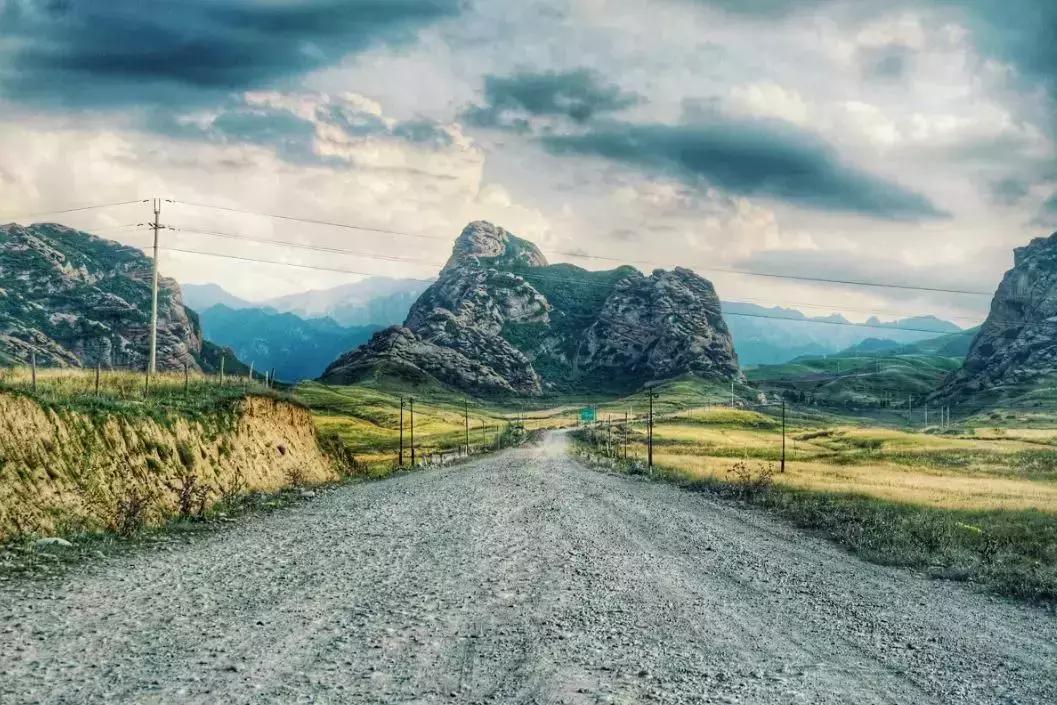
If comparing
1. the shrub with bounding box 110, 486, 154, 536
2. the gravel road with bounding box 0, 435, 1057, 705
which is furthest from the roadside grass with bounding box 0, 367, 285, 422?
the gravel road with bounding box 0, 435, 1057, 705

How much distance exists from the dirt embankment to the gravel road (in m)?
3.80

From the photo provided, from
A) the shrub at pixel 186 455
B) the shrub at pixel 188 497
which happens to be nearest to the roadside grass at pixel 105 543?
the shrub at pixel 188 497

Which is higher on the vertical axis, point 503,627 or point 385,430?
point 503,627

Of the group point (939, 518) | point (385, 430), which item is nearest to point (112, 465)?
point (939, 518)

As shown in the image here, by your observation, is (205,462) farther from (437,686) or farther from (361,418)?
(361,418)

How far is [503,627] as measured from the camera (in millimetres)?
11859

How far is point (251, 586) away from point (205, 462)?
19.4m

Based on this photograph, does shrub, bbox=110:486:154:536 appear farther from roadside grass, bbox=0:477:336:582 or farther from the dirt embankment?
roadside grass, bbox=0:477:336:582

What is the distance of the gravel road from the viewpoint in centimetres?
921

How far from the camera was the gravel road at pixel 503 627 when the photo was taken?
9.21 meters

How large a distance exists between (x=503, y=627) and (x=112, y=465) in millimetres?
18374

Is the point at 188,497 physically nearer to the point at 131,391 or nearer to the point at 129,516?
the point at 129,516

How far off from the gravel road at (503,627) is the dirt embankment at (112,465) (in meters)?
3.80

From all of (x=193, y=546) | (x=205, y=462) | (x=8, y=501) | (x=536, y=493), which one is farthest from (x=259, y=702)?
(x=536, y=493)
